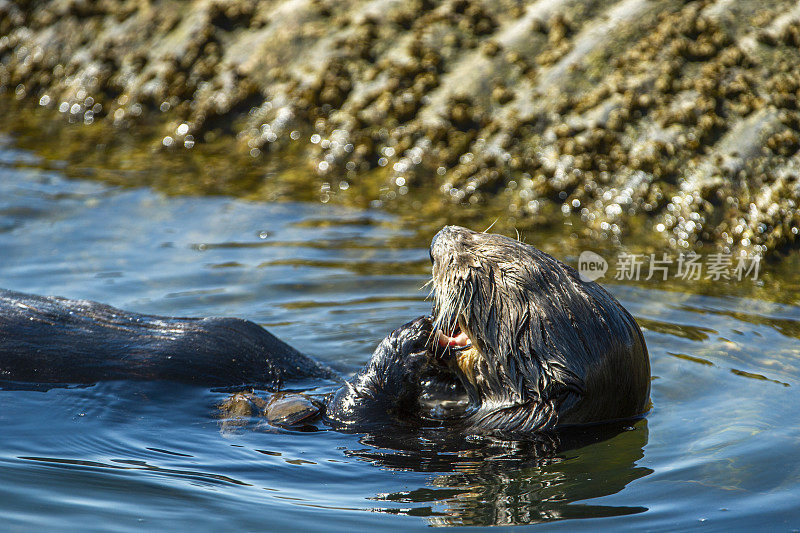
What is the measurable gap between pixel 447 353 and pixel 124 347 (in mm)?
1410

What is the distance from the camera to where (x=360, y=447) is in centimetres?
379

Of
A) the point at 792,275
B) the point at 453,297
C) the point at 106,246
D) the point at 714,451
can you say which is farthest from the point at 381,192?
the point at 714,451

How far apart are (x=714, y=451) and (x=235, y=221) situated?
432 cm

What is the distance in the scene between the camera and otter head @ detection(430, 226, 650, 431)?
3629 mm

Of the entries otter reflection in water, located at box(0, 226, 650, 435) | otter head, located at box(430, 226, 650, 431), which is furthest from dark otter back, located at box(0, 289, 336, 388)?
otter head, located at box(430, 226, 650, 431)

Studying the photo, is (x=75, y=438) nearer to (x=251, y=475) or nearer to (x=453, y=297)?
(x=251, y=475)

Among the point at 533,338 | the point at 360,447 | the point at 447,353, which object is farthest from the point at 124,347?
the point at 533,338

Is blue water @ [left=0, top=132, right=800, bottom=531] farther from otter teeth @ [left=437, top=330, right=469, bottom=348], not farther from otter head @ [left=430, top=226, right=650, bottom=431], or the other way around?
otter teeth @ [left=437, top=330, right=469, bottom=348]

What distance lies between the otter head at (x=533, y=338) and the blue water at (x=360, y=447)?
0.16 meters

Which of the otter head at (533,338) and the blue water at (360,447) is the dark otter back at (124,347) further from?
the otter head at (533,338)

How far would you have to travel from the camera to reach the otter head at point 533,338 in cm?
363

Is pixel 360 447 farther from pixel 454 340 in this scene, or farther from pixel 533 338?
pixel 533 338

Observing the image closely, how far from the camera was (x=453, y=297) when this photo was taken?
12.7ft

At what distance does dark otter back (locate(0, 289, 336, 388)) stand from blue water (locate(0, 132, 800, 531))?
88 millimetres
